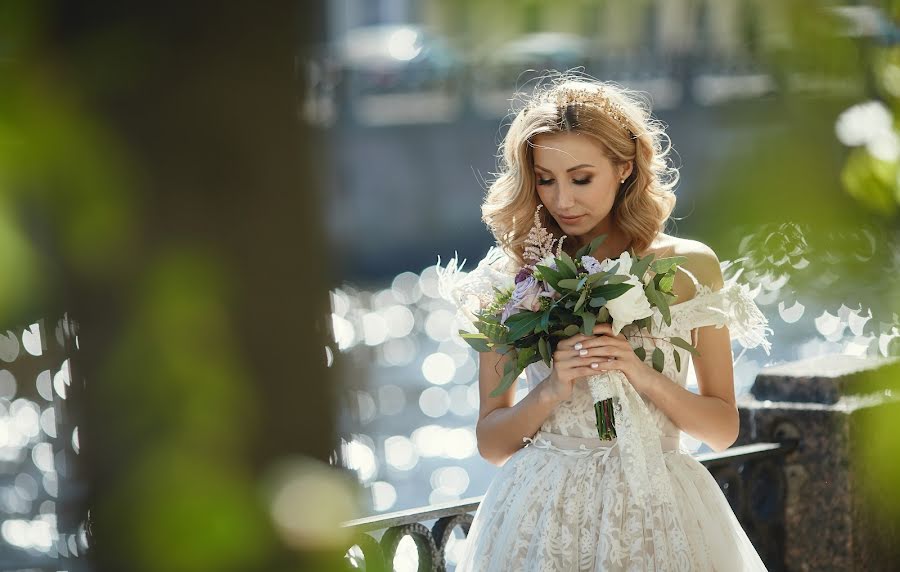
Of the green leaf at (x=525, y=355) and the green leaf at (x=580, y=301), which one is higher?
the green leaf at (x=580, y=301)

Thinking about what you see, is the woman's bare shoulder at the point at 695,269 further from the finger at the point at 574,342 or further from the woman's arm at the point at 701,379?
the finger at the point at 574,342

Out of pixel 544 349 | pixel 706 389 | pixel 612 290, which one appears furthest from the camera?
pixel 706 389

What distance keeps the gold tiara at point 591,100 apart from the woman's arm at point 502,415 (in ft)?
2.28

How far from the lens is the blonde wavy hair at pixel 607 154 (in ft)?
9.50

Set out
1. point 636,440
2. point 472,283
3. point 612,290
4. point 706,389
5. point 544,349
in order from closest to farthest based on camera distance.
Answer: point 612,290, point 544,349, point 636,440, point 706,389, point 472,283

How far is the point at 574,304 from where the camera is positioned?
99.9 inches

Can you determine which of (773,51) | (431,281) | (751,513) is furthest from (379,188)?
(773,51)

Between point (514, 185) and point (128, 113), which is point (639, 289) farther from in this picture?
point (128, 113)

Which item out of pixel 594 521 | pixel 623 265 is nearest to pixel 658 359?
pixel 623 265

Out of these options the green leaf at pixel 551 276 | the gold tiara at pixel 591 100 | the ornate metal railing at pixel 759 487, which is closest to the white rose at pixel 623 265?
the green leaf at pixel 551 276

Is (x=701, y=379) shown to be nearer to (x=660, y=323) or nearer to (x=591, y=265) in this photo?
(x=660, y=323)

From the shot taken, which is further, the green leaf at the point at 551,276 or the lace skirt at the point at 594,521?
the lace skirt at the point at 594,521

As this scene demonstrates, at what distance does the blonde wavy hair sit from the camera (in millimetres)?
2895

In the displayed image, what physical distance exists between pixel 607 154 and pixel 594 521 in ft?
3.10
